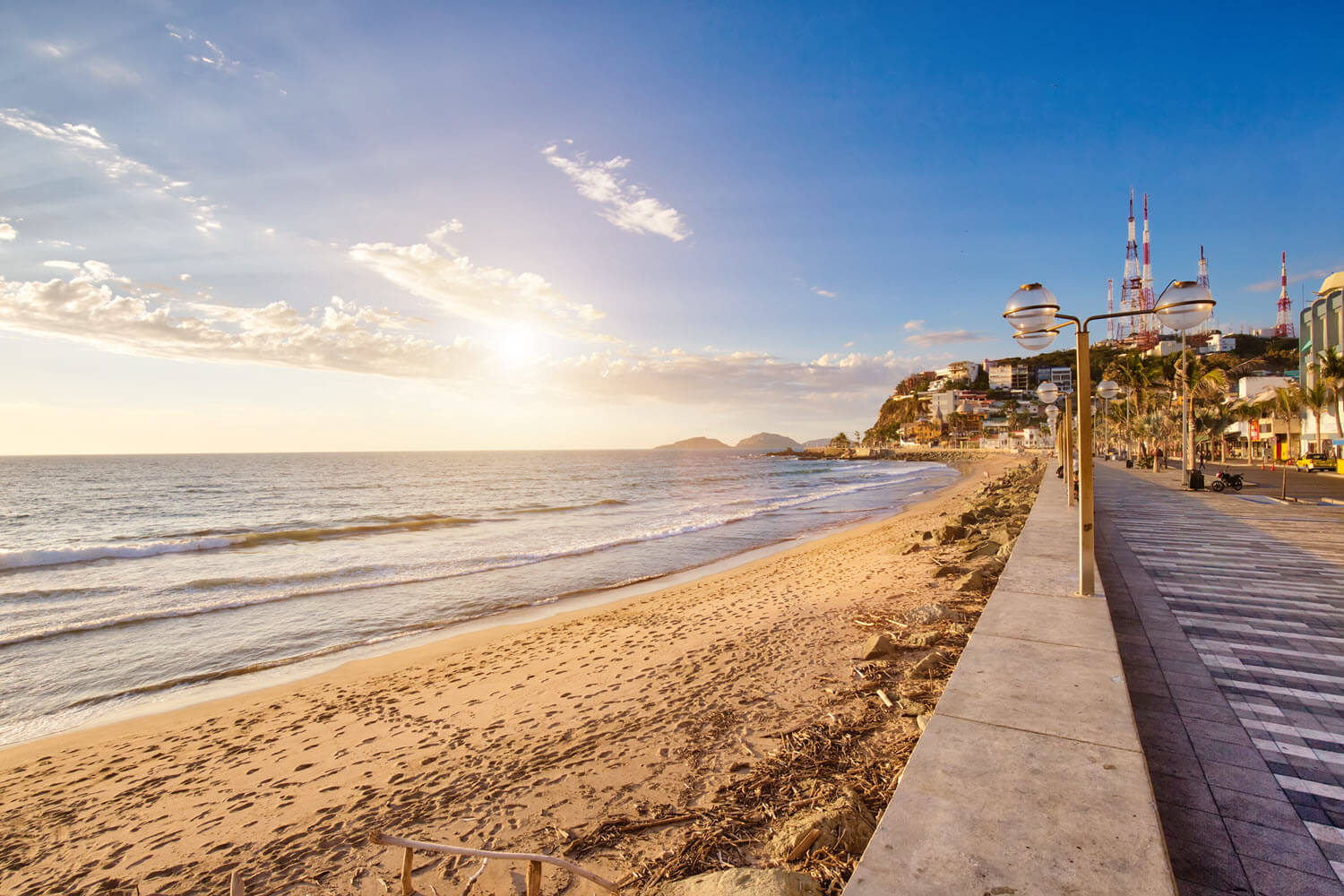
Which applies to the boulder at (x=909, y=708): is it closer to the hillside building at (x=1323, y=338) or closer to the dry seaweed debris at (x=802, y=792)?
the dry seaweed debris at (x=802, y=792)

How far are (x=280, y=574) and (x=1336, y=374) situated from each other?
48.2 m

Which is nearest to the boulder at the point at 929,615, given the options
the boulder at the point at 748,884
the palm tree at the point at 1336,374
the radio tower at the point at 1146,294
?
the boulder at the point at 748,884

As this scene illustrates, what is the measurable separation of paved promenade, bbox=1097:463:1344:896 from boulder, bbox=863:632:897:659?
1.90 metres

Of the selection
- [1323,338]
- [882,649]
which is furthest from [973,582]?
[1323,338]

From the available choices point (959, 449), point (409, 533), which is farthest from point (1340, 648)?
point (959, 449)

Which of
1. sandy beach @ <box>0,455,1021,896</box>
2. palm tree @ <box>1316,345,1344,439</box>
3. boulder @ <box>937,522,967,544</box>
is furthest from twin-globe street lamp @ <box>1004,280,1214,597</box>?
palm tree @ <box>1316,345,1344,439</box>

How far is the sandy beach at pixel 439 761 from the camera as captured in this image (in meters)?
3.73

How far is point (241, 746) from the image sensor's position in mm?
5805

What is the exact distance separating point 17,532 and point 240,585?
906 inches

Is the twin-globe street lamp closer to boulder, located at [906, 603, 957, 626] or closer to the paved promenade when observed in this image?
the paved promenade

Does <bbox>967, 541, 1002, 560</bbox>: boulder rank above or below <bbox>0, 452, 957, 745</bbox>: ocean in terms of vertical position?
above

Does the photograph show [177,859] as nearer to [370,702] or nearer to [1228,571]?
[370,702]

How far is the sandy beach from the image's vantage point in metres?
3.73

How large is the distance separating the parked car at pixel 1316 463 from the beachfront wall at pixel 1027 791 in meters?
40.0
